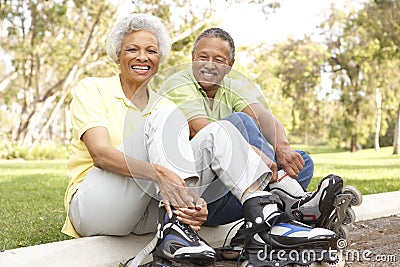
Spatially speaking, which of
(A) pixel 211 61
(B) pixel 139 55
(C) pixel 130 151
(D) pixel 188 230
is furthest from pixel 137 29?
(D) pixel 188 230

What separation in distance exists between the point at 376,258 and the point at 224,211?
649mm

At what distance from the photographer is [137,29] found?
7.54 ft

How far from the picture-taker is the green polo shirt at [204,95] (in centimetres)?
237

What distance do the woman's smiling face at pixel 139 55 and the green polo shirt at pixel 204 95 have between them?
153 mm

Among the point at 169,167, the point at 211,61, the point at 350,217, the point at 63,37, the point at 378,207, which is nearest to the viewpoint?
the point at 169,167

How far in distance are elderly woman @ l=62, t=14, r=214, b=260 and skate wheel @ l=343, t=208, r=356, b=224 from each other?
0.60 m

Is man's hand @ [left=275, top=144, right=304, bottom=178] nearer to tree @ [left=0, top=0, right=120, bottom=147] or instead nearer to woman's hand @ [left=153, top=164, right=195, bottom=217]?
woman's hand @ [left=153, top=164, right=195, bottom=217]

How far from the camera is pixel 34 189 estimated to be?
18.4 ft

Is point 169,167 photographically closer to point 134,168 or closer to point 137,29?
point 134,168

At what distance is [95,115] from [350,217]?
1.09m

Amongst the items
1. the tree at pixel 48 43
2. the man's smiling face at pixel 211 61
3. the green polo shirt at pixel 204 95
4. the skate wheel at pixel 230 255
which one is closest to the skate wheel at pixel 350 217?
the skate wheel at pixel 230 255

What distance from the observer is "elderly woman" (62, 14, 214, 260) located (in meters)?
1.92

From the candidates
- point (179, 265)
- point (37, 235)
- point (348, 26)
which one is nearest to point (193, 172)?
point (179, 265)

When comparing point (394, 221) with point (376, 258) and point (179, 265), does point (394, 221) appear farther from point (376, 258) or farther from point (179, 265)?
point (179, 265)
